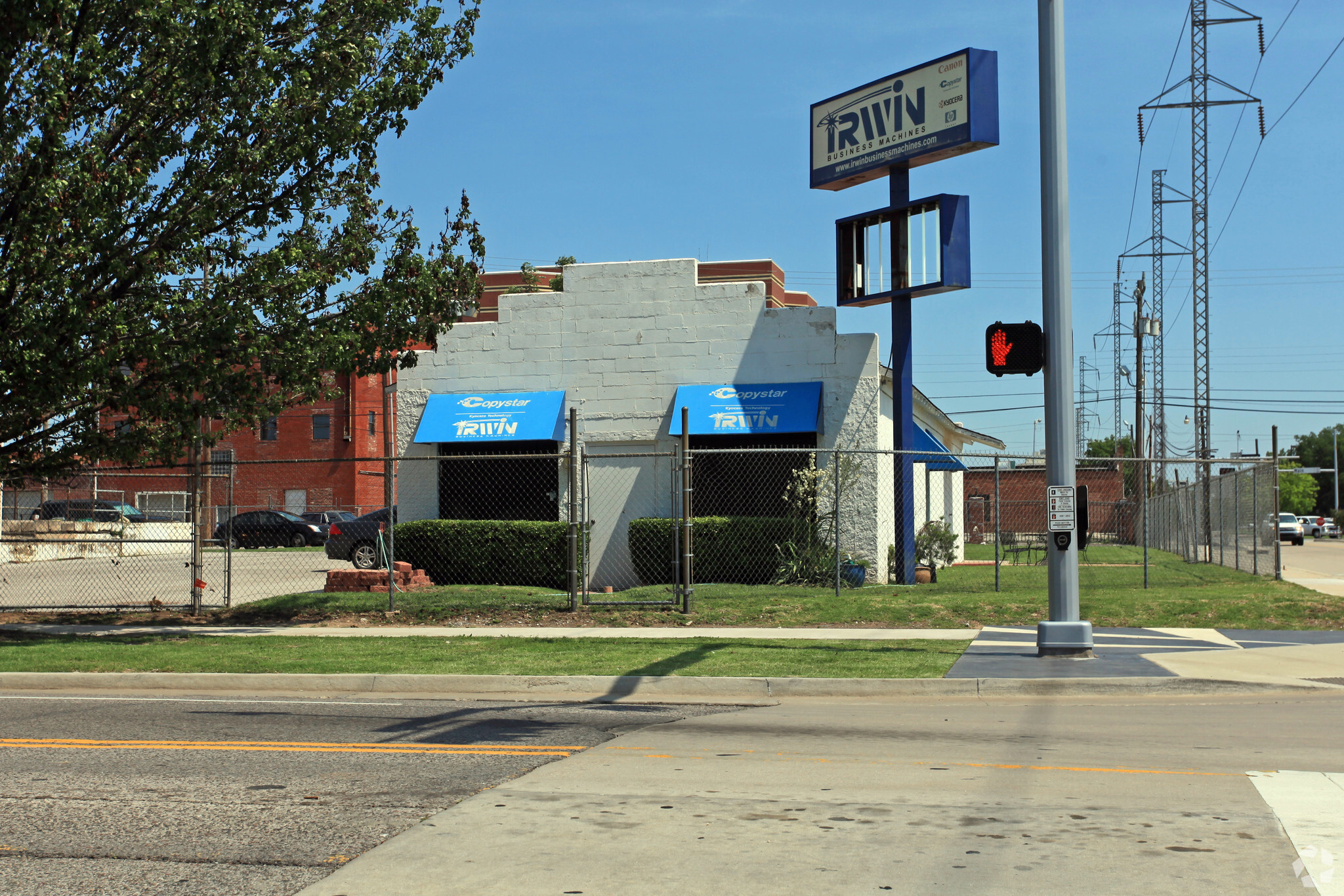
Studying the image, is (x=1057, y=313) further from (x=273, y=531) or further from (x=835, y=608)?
(x=273, y=531)

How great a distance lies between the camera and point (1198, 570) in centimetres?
2209

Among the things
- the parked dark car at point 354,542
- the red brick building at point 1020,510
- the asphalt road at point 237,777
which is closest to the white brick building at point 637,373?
the parked dark car at point 354,542

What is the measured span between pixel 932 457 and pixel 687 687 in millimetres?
12247

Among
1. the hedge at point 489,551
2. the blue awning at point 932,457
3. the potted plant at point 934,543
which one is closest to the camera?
the hedge at point 489,551

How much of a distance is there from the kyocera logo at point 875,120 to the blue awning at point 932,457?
219 inches

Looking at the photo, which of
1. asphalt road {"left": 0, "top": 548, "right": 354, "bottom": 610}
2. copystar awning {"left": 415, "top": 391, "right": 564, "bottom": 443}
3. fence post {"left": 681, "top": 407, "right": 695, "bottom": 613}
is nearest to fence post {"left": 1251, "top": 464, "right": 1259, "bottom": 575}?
fence post {"left": 681, "top": 407, "right": 695, "bottom": 613}

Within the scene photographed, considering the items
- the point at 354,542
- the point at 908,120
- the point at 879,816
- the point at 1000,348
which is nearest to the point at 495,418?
the point at 354,542

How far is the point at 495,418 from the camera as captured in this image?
21891mm

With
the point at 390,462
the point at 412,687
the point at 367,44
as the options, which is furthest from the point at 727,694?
the point at 367,44

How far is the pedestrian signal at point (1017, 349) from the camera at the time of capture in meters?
11.6

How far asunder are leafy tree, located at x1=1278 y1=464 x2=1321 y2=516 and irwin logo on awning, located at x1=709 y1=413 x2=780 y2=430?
346 ft

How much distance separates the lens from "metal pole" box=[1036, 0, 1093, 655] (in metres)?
11.5

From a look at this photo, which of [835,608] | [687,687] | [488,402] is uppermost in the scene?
[488,402]

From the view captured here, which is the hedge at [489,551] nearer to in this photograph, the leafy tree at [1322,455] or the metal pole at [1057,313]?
the metal pole at [1057,313]
